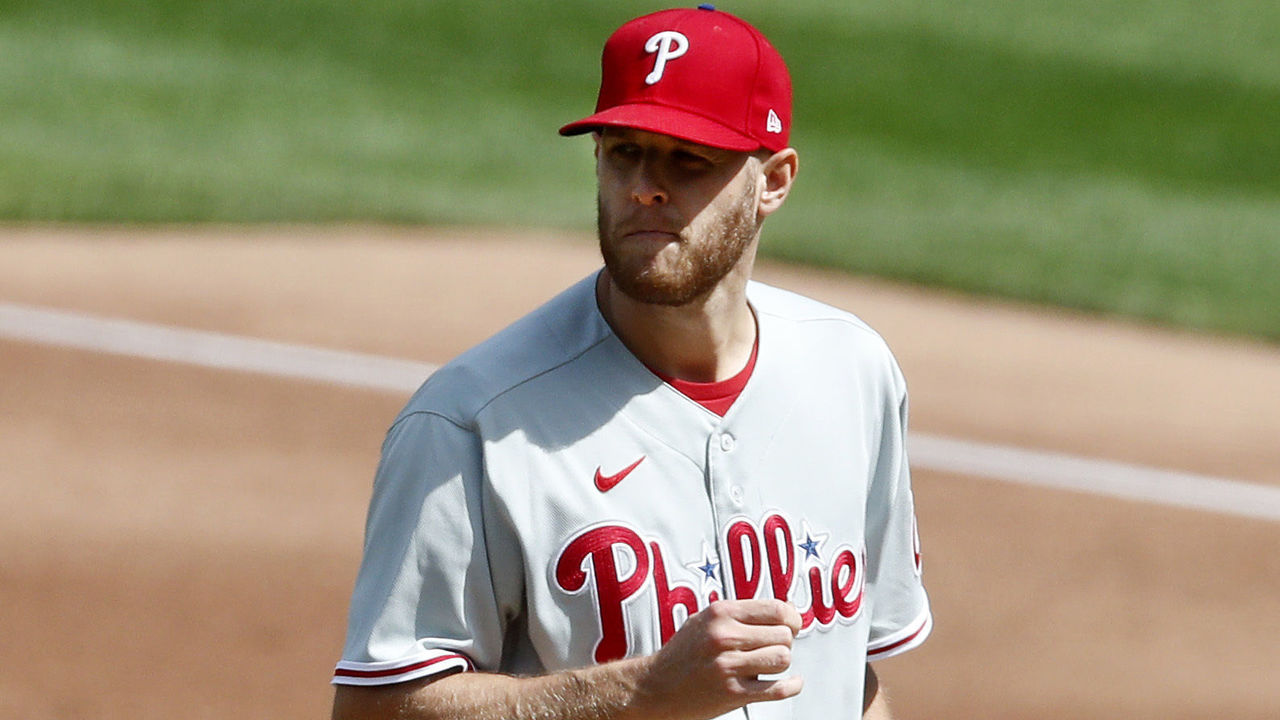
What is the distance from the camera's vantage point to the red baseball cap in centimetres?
265

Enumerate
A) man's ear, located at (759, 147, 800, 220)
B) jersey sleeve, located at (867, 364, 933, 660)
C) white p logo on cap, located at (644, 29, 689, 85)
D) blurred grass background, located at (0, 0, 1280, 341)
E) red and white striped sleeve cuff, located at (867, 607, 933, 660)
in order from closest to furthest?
white p logo on cap, located at (644, 29, 689, 85), man's ear, located at (759, 147, 800, 220), jersey sleeve, located at (867, 364, 933, 660), red and white striped sleeve cuff, located at (867, 607, 933, 660), blurred grass background, located at (0, 0, 1280, 341)

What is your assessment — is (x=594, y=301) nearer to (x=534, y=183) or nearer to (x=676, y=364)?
(x=676, y=364)

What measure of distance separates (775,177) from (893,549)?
0.71 m

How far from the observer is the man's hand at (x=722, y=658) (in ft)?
7.89

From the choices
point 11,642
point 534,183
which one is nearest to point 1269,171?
point 534,183

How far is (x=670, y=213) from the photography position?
2.64m

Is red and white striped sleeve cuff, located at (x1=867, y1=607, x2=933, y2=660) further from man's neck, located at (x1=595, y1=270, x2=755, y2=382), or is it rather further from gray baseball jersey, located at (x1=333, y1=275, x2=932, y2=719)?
man's neck, located at (x1=595, y1=270, x2=755, y2=382)

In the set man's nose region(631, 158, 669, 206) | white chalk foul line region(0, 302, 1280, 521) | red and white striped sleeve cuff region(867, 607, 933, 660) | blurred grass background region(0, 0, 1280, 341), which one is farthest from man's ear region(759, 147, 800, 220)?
blurred grass background region(0, 0, 1280, 341)

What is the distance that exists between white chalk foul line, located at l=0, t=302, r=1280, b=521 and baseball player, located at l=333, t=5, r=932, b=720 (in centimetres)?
437

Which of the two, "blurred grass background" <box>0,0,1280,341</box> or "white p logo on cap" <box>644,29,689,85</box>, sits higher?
"blurred grass background" <box>0,0,1280,341</box>

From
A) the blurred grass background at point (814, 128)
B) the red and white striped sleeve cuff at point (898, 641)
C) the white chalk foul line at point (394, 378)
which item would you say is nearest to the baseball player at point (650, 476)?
the red and white striped sleeve cuff at point (898, 641)

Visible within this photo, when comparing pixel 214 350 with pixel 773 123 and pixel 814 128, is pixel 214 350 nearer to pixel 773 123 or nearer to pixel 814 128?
pixel 773 123

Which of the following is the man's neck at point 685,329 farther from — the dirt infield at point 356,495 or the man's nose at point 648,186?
the dirt infield at point 356,495

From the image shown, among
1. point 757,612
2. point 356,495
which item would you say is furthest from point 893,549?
point 356,495
